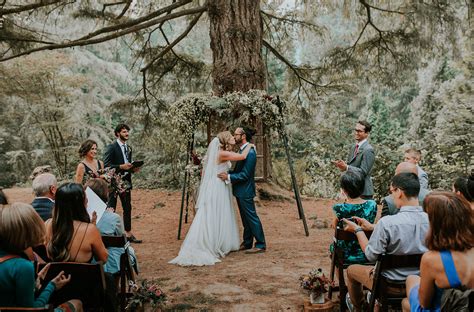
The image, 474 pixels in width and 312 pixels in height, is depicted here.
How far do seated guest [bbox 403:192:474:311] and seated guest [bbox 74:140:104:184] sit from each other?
4.41 metres

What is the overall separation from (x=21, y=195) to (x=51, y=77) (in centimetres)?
428

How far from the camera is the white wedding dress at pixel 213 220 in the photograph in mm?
5949

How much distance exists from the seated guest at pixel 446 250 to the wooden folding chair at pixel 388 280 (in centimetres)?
51

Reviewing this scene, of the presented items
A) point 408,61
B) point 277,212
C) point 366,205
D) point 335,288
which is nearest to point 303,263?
point 335,288

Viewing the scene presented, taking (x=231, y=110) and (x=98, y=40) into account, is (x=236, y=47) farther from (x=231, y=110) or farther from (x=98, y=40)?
(x=98, y=40)

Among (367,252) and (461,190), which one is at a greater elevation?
(461,190)

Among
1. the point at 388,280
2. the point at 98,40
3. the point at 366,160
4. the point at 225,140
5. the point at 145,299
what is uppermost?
the point at 98,40

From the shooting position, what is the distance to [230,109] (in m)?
7.07

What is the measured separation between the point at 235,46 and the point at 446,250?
6313 mm

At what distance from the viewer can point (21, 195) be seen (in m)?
12.2

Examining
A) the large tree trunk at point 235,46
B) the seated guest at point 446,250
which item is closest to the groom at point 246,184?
the large tree trunk at point 235,46

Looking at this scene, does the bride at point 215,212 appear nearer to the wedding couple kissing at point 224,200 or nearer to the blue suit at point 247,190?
the wedding couple kissing at point 224,200

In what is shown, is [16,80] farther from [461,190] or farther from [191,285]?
[461,190]

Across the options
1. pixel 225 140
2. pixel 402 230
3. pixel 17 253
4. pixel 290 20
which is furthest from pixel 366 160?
pixel 290 20
